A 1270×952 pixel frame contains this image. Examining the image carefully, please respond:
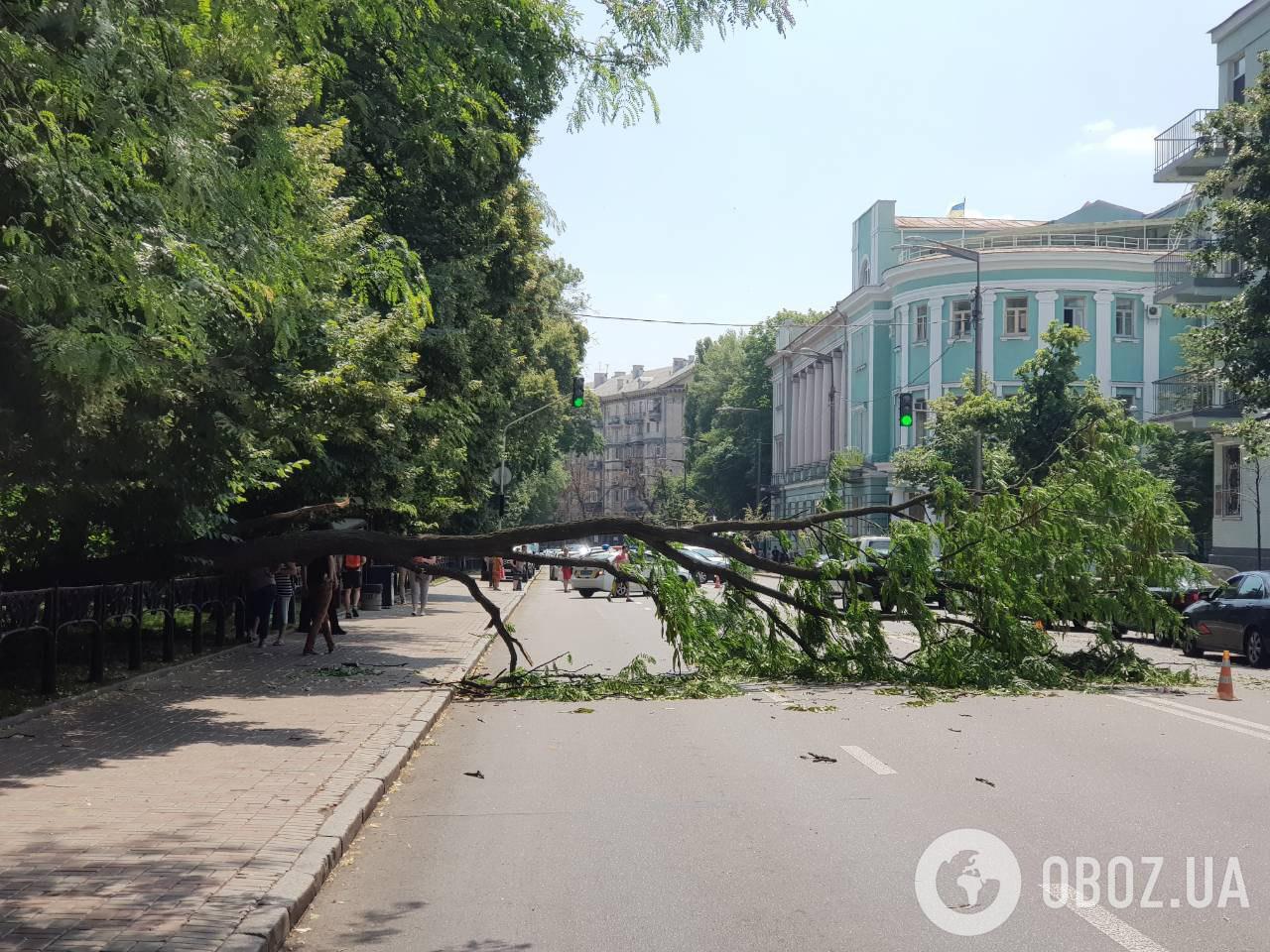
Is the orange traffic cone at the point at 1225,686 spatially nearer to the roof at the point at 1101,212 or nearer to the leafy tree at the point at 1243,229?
the leafy tree at the point at 1243,229

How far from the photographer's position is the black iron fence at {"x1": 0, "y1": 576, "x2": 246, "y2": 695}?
13.1m

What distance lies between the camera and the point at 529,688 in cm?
1612

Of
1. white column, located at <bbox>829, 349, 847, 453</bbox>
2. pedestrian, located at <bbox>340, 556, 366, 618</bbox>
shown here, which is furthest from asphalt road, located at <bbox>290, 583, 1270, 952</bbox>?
white column, located at <bbox>829, 349, 847, 453</bbox>

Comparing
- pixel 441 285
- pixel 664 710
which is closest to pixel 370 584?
pixel 441 285

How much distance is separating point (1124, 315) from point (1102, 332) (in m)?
1.53

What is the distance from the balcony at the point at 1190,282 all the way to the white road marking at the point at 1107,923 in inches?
1312

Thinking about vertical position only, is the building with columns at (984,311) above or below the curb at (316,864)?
above

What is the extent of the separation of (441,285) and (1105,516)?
11.7 metres

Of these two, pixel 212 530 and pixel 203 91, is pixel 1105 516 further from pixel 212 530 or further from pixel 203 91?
pixel 203 91

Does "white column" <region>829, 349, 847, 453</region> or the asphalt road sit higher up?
"white column" <region>829, 349, 847, 453</region>

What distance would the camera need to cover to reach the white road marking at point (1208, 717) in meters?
12.2

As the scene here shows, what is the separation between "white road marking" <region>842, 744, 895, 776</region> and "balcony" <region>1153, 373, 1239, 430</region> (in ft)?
93.8

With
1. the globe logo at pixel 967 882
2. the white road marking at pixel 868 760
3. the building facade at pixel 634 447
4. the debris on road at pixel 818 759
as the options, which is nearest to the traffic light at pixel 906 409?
the white road marking at pixel 868 760

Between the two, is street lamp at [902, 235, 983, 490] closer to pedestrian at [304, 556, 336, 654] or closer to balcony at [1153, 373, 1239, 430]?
balcony at [1153, 373, 1239, 430]
